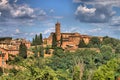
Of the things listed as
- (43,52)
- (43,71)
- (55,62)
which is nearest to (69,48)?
(43,52)

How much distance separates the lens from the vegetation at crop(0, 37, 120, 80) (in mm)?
18172

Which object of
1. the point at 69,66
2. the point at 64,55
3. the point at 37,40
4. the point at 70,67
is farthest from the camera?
the point at 37,40

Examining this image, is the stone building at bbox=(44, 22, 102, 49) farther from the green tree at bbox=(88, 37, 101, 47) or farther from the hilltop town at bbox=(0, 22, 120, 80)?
the green tree at bbox=(88, 37, 101, 47)

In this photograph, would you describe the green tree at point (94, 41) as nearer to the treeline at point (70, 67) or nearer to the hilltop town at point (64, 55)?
the hilltop town at point (64, 55)

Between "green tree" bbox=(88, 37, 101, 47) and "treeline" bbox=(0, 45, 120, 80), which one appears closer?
"treeline" bbox=(0, 45, 120, 80)

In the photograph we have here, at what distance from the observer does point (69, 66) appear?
4269 cm

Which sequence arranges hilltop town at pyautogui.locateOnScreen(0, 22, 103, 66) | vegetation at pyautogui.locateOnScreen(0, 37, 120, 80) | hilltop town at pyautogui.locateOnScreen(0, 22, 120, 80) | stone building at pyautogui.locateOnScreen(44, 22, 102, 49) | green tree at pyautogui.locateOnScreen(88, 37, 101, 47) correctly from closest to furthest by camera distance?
→ vegetation at pyautogui.locateOnScreen(0, 37, 120, 80) < hilltop town at pyautogui.locateOnScreen(0, 22, 120, 80) < hilltop town at pyautogui.locateOnScreen(0, 22, 103, 66) < stone building at pyautogui.locateOnScreen(44, 22, 102, 49) < green tree at pyautogui.locateOnScreen(88, 37, 101, 47)

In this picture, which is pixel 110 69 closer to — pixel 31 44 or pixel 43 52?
pixel 43 52

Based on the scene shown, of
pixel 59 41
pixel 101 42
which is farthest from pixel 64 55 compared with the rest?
pixel 101 42

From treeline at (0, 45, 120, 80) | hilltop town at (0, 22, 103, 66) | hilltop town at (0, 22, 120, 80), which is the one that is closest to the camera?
treeline at (0, 45, 120, 80)

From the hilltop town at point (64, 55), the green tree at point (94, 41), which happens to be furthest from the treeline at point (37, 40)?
the green tree at point (94, 41)

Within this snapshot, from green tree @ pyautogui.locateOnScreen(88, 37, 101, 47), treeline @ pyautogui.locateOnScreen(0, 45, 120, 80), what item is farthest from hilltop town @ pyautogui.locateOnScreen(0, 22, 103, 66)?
treeline @ pyautogui.locateOnScreen(0, 45, 120, 80)

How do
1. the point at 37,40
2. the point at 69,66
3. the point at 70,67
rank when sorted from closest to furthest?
the point at 70,67 < the point at 69,66 < the point at 37,40

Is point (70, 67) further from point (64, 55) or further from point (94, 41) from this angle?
point (94, 41)
